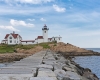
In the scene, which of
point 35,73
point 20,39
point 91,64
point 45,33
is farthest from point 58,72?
point 20,39

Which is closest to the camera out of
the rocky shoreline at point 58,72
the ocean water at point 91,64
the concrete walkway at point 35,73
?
the concrete walkway at point 35,73

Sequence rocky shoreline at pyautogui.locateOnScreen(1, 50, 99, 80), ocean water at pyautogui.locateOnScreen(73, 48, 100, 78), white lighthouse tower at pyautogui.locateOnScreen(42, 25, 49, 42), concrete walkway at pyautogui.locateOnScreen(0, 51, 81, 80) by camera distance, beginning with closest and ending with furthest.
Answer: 1. concrete walkway at pyautogui.locateOnScreen(0, 51, 81, 80)
2. rocky shoreline at pyautogui.locateOnScreen(1, 50, 99, 80)
3. ocean water at pyautogui.locateOnScreen(73, 48, 100, 78)
4. white lighthouse tower at pyautogui.locateOnScreen(42, 25, 49, 42)

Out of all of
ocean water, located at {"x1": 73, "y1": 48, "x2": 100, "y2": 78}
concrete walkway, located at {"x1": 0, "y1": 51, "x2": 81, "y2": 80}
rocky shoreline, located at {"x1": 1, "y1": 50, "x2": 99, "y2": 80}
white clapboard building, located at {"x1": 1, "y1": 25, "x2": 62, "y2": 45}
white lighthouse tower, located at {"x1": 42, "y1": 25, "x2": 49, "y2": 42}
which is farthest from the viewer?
white lighthouse tower, located at {"x1": 42, "y1": 25, "x2": 49, "y2": 42}

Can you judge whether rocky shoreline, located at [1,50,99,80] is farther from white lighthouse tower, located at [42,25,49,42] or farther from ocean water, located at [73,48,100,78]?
white lighthouse tower, located at [42,25,49,42]

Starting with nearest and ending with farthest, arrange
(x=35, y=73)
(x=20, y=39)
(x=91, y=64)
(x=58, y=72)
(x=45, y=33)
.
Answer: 1. (x=35, y=73)
2. (x=58, y=72)
3. (x=91, y=64)
4. (x=45, y=33)
5. (x=20, y=39)

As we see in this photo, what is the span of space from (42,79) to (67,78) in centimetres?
92

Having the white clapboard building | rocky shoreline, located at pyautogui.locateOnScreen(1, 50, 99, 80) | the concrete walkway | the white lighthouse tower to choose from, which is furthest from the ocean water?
the white clapboard building

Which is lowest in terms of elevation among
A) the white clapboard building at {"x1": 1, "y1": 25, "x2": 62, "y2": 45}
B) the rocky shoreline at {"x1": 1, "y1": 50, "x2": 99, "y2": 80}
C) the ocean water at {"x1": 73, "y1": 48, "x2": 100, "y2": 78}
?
the ocean water at {"x1": 73, "y1": 48, "x2": 100, "y2": 78}

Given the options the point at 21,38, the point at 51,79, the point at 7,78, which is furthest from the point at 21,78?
the point at 21,38

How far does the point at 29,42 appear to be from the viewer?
5409cm

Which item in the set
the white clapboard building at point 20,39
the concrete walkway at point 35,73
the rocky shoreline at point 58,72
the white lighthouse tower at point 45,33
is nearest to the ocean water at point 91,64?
the rocky shoreline at point 58,72

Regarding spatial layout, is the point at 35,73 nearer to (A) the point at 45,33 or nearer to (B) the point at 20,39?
(A) the point at 45,33

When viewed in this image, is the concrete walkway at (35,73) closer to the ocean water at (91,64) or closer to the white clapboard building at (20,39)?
the ocean water at (91,64)

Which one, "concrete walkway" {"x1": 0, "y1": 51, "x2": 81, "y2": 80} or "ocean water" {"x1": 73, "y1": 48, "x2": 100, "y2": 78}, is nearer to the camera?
"concrete walkway" {"x1": 0, "y1": 51, "x2": 81, "y2": 80}
